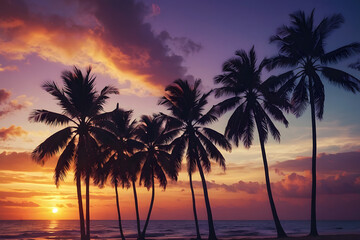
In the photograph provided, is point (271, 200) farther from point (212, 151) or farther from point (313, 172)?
point (212, 151)

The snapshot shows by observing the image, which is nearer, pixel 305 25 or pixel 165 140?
pixel 305 25

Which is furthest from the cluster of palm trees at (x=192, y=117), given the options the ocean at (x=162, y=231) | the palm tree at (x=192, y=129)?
the ocean at (x=162, y=231)

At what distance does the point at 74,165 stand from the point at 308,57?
18967 mm

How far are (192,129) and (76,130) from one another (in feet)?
36.1

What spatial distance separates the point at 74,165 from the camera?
2161 centimetres

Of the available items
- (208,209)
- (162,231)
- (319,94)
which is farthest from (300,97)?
(162,231)

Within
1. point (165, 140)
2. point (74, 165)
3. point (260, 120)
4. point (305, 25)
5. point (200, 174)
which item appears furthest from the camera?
point (165, 140)

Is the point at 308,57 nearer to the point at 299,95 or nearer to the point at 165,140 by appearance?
the point at 299,95

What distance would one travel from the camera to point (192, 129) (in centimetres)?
2927

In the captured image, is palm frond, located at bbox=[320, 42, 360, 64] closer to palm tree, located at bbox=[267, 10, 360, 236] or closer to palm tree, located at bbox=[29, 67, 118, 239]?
palm tree, located at bbox=[267, 10, 360, 236]

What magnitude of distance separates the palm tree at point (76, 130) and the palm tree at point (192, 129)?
27.6ft

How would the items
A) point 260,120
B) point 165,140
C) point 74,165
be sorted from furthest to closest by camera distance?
point 165,140 < point 260,120 < point 74,165

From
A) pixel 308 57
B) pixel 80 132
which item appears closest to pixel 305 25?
pixel 308 57

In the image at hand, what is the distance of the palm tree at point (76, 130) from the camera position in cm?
2111
